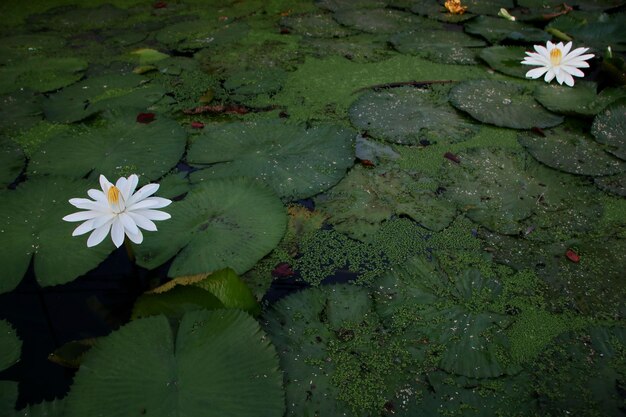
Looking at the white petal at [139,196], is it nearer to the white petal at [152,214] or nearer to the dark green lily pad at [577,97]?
the white petal at [152,214]

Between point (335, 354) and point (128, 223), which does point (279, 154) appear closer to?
point (128, 223)

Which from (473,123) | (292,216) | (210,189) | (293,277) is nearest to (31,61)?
(210,189)

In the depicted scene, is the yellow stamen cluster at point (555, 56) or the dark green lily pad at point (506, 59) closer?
the yellow stamen cluster at point (555, 56)

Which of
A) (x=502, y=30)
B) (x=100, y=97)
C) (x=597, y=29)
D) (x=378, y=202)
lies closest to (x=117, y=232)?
(x=378, y=202)

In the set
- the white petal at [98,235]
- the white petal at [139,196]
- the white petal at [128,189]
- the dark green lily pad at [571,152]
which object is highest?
the white petal at [128,189]

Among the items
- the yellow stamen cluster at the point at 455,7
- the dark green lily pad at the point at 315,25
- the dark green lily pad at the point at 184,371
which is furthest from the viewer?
the yellow stamen cluster at the point at 455,7

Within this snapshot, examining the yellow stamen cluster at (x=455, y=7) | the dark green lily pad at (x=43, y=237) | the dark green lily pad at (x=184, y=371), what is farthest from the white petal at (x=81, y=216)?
the yellow stamen cluster at (x=455, y=7)

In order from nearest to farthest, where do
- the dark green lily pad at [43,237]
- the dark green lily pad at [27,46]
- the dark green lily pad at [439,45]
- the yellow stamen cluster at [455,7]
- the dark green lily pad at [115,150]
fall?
the dark green lily pad at [43,237] < the dark green lily pad at [115,150] < the dark green lily pad at [439,45] < the dark green lily pad at [27,46] < the yellow stamen cluster at [455,7]
